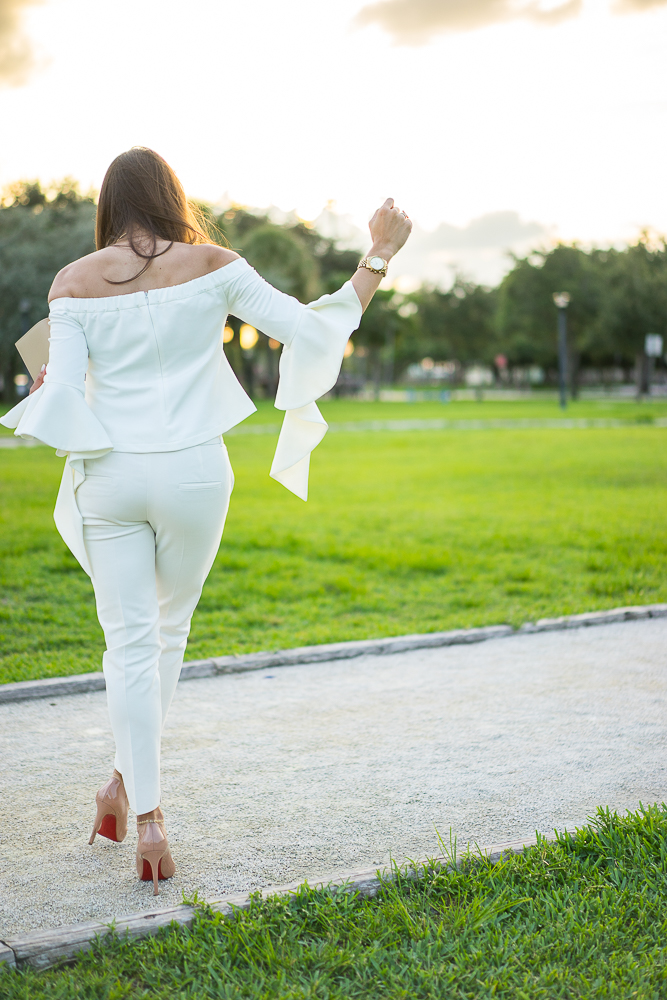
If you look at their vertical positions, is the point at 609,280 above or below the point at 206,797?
above

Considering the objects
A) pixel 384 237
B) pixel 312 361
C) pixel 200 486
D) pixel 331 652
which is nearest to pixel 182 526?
pixel 200 486

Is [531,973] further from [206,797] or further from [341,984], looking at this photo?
[206,797]

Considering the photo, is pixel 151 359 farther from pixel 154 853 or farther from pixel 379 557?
pixel 379 557

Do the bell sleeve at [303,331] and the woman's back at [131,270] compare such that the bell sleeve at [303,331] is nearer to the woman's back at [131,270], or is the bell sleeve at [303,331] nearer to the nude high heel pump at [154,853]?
the woman's back at [131,270]

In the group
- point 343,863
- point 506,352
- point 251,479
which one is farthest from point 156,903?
point 506,352

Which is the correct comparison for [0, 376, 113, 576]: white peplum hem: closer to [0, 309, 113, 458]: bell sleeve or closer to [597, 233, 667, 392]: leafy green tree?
[0, 309, 113, 458]: bell sleeve

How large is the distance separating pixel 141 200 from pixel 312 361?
689mm

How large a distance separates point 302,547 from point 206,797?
539 cm

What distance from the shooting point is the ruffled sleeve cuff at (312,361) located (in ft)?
8.76

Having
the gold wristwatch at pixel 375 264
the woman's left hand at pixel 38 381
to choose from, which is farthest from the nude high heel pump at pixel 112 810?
the gold wristwatch at pixel 375 264

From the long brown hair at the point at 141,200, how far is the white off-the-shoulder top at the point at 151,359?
7.9 inches

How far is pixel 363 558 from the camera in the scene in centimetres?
800

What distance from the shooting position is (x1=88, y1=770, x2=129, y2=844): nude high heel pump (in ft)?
9.29

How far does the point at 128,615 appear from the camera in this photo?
8.59 feet
